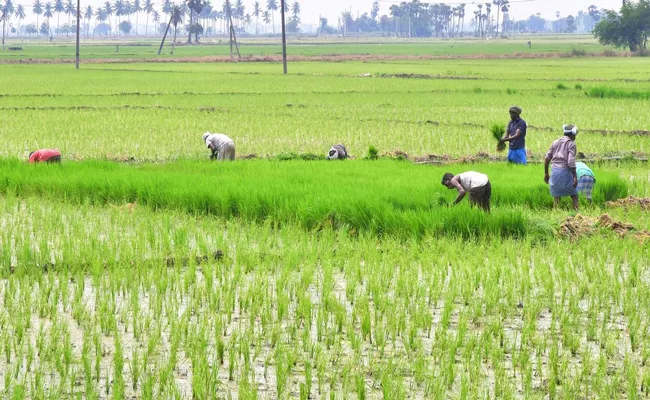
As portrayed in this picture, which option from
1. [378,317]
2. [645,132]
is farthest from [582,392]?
[645,132]

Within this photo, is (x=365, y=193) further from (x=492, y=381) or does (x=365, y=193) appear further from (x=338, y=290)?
(x=492, y=381)

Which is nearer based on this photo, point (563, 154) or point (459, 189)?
point (459, 189)

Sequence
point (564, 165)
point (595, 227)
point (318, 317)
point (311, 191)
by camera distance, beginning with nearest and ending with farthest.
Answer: point (318, 317), point (595, 227), point (564, 165), point (311, 191)

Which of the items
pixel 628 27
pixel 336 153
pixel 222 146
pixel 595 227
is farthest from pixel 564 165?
pixel 628 27

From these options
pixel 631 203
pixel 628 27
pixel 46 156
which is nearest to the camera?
pixel 631 203

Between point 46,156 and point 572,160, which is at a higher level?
point 572,160

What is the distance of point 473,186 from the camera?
7660 mm

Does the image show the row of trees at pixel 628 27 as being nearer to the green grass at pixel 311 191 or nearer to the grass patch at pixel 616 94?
the grass patch at pixel 616 94

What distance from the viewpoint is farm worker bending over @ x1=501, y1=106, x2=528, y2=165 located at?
1012 cm

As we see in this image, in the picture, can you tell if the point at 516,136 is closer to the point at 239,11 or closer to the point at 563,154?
the point at 563,154

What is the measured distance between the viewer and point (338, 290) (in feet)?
19.5

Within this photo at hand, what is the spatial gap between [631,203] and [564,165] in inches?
37.5

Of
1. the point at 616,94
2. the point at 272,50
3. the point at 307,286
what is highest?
the point at 272,50

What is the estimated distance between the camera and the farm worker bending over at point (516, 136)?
33.2 ft
